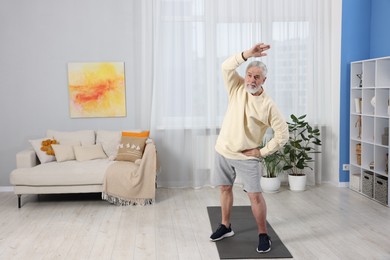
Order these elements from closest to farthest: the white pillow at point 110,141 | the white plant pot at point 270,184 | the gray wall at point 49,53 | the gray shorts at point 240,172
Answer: the gray shorts at point 240,172
the white plant pot at point 270,184
the white pillow at point 110,141
the gray wall at point 49,53

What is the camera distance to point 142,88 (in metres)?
6.45

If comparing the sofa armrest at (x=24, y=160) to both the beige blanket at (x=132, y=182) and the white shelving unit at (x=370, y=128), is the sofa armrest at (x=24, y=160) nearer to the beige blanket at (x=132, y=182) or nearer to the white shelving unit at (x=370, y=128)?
the beige blanket at (x=132, y=182)

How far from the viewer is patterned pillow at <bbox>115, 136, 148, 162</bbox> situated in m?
5.87

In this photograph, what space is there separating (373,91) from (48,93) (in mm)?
4041

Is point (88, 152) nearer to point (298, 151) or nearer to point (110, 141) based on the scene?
point (110, 141)

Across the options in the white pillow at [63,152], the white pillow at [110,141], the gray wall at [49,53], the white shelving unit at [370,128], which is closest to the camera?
the white shelving unit at [370,128]

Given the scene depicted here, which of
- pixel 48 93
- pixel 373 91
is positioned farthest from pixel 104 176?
pixel 373 91

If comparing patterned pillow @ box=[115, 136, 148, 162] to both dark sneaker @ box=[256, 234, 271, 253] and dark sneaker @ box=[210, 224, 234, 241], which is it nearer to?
dark sneaker @ box=[210, 224, 234, 241]

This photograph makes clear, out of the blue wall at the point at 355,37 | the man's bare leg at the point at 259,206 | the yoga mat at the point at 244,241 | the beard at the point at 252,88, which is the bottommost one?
the yoga mat at the point at 244,241

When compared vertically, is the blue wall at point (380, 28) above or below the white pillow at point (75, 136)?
above

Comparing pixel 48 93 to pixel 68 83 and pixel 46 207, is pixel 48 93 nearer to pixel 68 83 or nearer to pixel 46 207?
pixel 68 83

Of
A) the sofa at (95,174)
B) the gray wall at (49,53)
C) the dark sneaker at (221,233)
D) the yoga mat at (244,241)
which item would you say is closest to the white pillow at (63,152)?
the sofa at (95,174)

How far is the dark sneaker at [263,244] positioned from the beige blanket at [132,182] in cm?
185

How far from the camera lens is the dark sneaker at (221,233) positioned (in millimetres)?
4203
